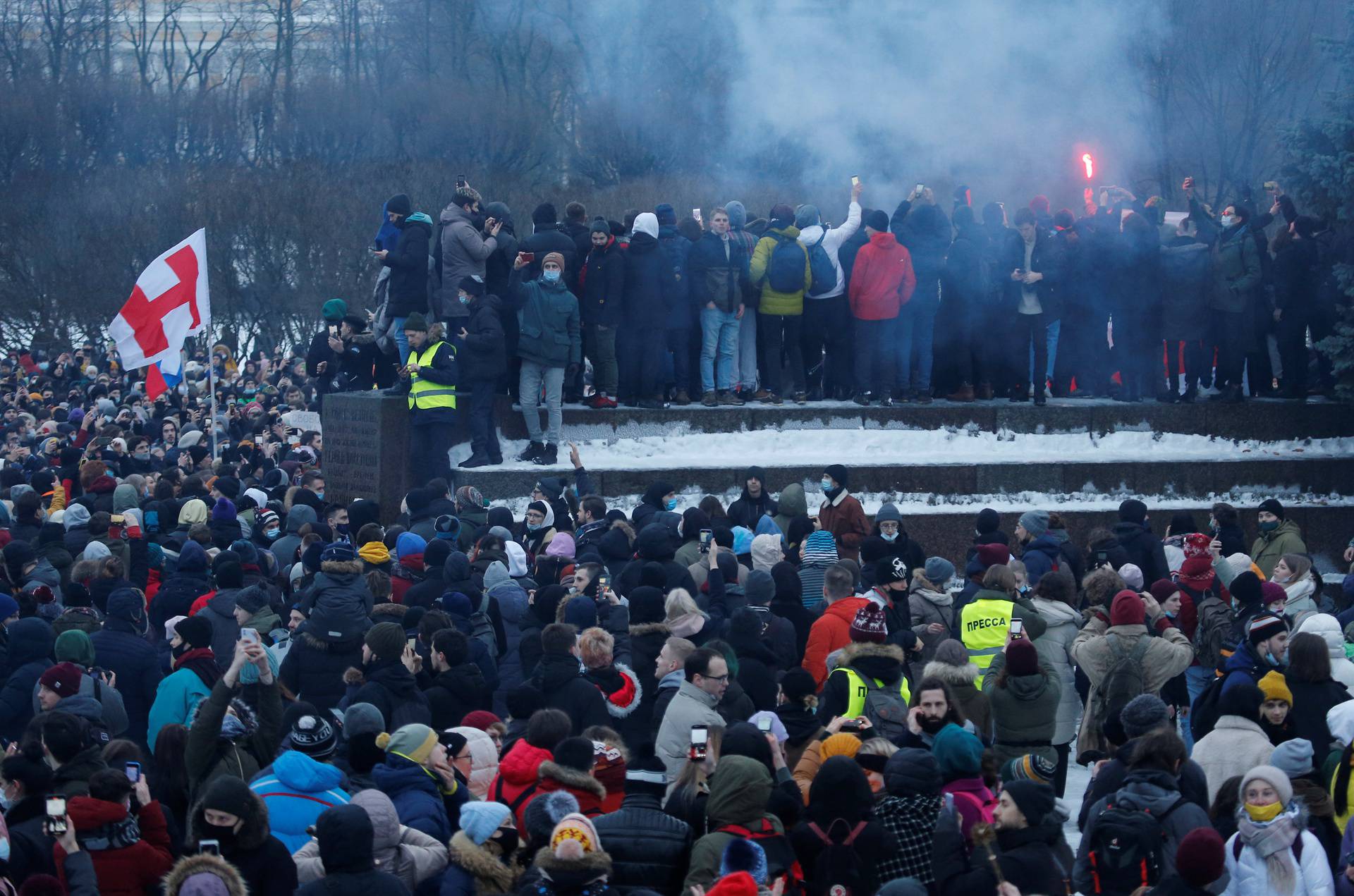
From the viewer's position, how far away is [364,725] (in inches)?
218

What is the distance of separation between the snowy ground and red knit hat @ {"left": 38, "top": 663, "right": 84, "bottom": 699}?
6.50m

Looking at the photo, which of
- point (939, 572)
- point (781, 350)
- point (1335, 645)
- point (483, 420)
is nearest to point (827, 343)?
point (781, 350)

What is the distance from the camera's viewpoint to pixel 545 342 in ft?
40.7

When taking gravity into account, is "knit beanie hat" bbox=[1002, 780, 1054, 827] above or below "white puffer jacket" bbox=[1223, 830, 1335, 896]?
above

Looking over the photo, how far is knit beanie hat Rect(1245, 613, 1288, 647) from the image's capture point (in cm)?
707

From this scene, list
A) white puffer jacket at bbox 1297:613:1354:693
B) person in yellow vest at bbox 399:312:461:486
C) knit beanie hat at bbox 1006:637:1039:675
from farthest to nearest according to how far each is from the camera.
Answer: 1. person in yellow vest at bbox 399:312:461:486
2. white puffer jacket at bbox 1297:613:1354:693
3. knit beanie hat at bbox 1006:637:1039:675

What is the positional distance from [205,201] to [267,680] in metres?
28.7

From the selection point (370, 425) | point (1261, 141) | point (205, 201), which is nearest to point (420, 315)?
point (370, 425)

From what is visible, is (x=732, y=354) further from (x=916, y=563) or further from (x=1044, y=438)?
(x=916, y=563)

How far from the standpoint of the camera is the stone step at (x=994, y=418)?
1334 centimetres

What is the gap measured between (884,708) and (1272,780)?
5.51 feet

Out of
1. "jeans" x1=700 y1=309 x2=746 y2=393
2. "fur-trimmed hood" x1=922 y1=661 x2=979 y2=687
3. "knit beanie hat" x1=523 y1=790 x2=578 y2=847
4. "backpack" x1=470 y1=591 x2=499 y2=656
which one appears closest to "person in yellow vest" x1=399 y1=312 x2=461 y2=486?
"jeans" x1=700 y1=309 x2=746 y2=393

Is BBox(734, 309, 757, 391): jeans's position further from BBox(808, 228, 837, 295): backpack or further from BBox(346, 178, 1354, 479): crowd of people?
BBox(808, 228, 837, 295): backpack

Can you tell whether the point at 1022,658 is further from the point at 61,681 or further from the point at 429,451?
the point at 429,451
